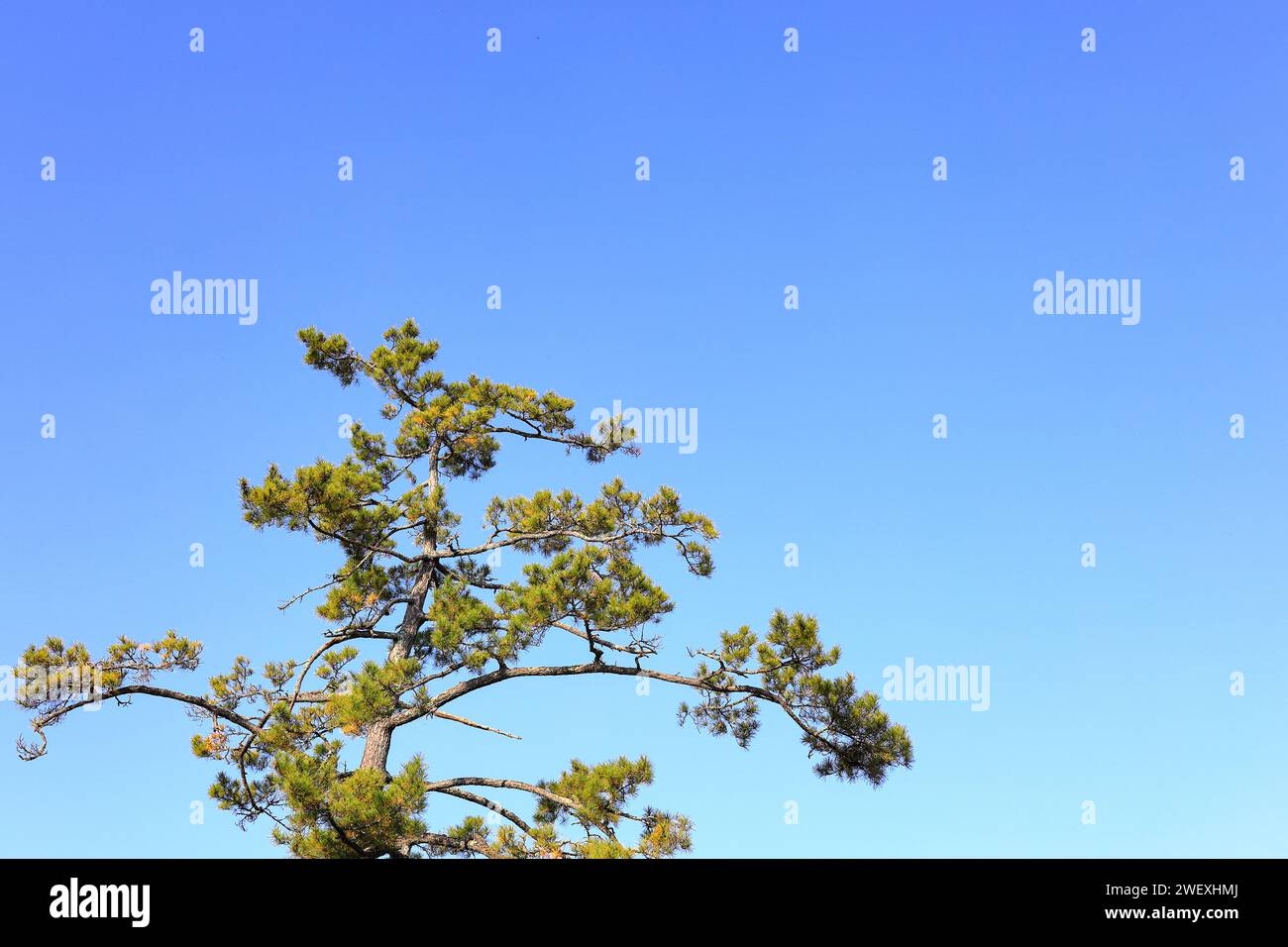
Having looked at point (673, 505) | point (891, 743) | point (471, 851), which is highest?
point (673, 505)

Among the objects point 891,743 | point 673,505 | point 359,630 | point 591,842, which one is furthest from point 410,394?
point 891,743

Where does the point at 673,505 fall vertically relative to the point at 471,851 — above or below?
A: above

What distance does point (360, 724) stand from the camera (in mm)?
12117

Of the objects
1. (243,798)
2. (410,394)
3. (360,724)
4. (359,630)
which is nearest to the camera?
(360,724)

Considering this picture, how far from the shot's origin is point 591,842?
11258 mm

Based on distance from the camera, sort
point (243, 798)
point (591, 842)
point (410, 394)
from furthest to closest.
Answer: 1. point (410, 394)
2. point (243, 798)
3. point (591, 842)
